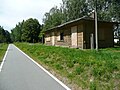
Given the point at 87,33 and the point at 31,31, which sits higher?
the point at 31,31

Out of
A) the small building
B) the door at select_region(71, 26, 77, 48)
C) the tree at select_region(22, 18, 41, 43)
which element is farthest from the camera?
the tree at select_region(22, 18, 41, 43)

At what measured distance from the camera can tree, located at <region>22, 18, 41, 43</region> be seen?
108125 mm

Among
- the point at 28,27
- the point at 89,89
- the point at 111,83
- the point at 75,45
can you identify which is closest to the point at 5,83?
the point at 89,89

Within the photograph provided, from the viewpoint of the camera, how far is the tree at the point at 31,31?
108125 mm

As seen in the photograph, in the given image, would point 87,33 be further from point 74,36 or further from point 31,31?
point 31,31

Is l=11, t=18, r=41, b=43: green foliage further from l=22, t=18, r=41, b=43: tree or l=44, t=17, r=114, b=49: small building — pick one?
l=44, t=17, r=114, b=49: small building

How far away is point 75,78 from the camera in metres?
10.5

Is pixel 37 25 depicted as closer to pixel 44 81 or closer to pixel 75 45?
pixel 75 45

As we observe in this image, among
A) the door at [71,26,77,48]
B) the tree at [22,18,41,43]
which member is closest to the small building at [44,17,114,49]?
the door at [71,26,77,48]

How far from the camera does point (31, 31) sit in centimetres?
11000

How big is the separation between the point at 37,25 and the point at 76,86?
105 m

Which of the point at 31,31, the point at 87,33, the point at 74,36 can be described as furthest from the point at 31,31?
the point at 87,33

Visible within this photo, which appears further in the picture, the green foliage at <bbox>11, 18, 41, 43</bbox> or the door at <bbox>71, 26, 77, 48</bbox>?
the green foliage at <bbox>11, 18, 41, 43</bbox>

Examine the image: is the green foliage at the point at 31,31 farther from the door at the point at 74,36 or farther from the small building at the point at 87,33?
the small building at the point at 87,33
